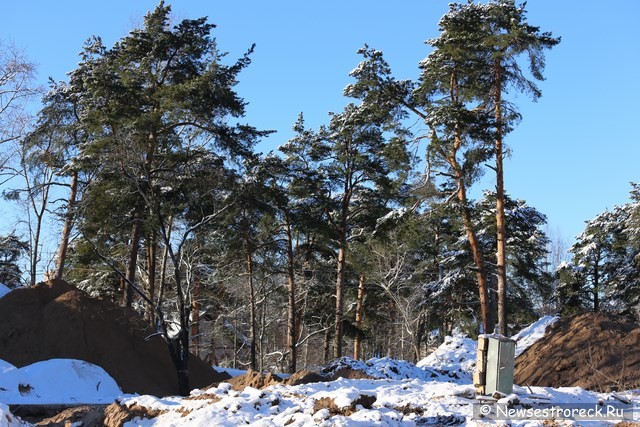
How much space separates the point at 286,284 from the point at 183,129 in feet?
37.1

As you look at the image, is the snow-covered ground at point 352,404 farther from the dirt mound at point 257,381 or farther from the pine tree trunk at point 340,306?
the pine tree trunk at point 340,306

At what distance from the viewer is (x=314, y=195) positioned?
28203 millimetres

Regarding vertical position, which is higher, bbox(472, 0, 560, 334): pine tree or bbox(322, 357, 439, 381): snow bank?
bbox(472, 0, 560, 334): pine tree

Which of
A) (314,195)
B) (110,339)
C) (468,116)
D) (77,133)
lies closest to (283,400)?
(110,339)

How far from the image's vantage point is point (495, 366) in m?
9.31

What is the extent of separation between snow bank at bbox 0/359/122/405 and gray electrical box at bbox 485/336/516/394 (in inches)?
338

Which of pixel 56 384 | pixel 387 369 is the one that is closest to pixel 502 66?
pixel 387 369

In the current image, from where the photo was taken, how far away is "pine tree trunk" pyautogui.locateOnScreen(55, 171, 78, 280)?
926 inches

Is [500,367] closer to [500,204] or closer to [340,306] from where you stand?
[500,204]

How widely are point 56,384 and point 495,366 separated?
32.3ft

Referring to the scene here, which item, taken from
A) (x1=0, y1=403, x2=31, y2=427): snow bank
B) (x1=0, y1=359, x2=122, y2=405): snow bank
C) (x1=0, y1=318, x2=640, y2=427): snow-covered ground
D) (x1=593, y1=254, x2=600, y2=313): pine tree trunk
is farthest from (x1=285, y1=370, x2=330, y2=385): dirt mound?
(x1=593, y1=254, x2=600, y2=313): pine tree trunk

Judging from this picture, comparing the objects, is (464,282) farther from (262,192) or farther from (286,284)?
A: (262,192)

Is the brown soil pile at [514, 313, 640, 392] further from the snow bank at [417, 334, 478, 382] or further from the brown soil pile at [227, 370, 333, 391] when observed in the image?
the brown soil pile at [227, 370, 333, 391]

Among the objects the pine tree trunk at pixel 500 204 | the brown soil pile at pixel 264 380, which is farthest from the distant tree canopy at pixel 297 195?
the brown soil pile at pixel 264 380
